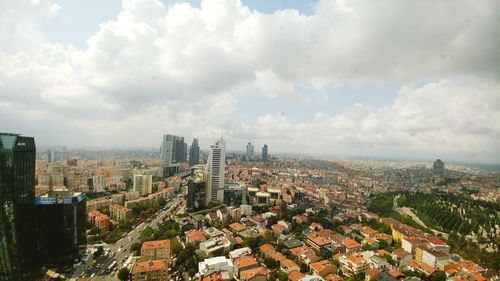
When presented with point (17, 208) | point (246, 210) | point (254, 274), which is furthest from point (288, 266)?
point (17, 208)

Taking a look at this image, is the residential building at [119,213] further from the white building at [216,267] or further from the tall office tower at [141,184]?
the white building at [216,267]

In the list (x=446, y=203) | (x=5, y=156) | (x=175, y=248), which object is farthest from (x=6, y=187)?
(x=446, y=203)

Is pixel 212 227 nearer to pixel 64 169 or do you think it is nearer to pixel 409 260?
pixel 409 260

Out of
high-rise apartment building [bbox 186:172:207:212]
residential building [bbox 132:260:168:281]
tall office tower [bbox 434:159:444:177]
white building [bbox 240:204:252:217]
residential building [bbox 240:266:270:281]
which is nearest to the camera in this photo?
residential building [bbox 132:260:168:281]

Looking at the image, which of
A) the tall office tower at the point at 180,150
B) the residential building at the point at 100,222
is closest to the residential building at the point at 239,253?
the residential building at the point at 100,222

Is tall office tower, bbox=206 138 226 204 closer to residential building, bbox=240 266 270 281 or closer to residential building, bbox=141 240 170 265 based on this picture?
residential building, bbox=141 240 170 265

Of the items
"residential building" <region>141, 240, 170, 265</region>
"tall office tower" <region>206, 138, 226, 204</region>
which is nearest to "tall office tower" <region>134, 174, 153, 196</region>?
"tall office tower" <region>206, 138, 226, 204</region>

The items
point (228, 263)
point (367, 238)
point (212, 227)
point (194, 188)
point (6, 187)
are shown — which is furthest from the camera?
point (194, 188)

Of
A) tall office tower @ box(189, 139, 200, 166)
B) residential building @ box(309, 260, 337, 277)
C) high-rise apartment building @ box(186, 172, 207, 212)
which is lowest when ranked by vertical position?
residential building @ box(309, 260, 337, 277)
